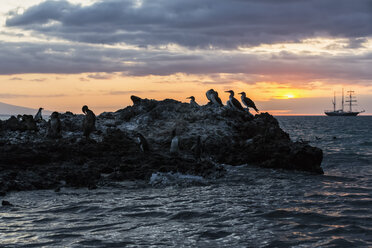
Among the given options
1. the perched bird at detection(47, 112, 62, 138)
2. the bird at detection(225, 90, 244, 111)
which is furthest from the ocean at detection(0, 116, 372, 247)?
the bird at detection(225, 90, 244, 111)

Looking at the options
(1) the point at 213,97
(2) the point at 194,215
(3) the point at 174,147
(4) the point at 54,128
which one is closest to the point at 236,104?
(1) the point at 213,97

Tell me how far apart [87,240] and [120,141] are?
41.4 ft

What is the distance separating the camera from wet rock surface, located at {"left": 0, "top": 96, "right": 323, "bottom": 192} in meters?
15.0

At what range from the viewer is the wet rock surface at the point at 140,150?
49.1ft

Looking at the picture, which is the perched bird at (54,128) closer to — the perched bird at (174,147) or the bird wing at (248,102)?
the perched bird at (174,147)

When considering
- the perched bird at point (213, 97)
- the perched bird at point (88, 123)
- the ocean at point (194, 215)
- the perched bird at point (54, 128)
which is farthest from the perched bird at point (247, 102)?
the perched bird at point (54, 128)

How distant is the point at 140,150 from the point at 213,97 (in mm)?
8702

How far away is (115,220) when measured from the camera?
387 inches

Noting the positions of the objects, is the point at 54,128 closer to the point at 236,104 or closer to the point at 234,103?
the point at 234,103

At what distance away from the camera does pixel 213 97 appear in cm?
2678

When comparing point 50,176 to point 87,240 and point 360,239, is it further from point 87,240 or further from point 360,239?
point 360,239

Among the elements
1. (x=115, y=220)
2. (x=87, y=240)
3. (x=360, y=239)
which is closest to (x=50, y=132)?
(x=115, y=220)

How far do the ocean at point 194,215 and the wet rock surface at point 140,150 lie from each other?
47.9 inches

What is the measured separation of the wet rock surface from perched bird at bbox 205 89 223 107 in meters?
1.50
